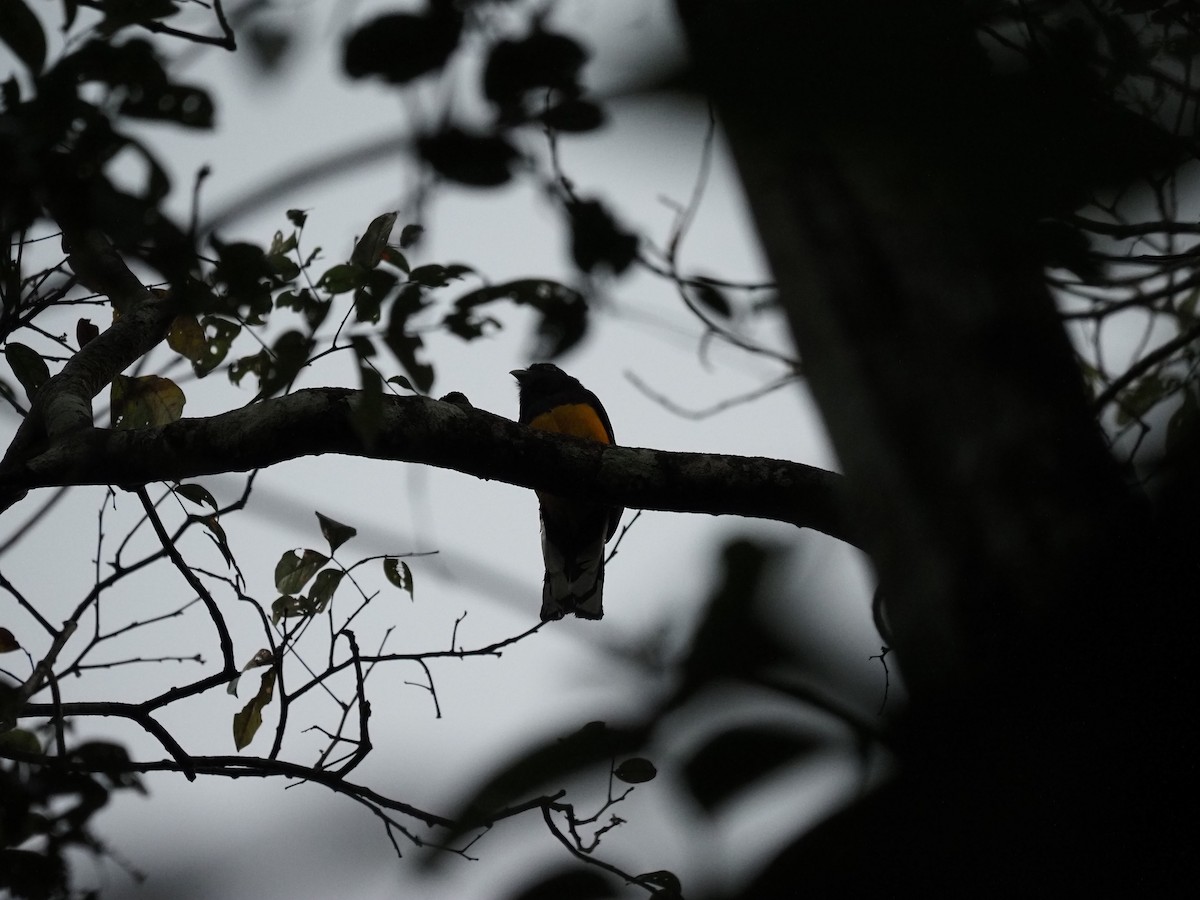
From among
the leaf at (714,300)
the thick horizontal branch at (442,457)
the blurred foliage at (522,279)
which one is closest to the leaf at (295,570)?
the blurred foliage at (522,279)

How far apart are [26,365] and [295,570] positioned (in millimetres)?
860

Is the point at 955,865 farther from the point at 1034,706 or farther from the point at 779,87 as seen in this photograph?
the point at 779,87

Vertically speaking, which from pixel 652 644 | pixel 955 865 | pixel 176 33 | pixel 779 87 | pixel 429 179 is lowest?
pixel 955 865

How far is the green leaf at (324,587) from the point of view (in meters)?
2.73

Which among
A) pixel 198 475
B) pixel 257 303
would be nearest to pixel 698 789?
pixel 257 303

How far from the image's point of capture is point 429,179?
1.11 meters

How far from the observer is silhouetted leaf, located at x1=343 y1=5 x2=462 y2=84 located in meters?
1.06

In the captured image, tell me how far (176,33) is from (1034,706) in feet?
5.08

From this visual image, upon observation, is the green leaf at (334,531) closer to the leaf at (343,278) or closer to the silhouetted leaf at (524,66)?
the leaf at (343,278)

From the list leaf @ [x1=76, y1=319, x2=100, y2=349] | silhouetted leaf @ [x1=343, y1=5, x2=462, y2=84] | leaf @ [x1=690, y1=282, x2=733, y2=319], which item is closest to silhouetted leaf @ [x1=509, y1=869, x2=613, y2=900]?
silhouetted leaf @ [x1=343, y1=5, x2=462, y2=84]

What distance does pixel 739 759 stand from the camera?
36cm

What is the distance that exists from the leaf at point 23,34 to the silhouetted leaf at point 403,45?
0.51 metres

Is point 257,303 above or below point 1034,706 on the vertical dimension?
above

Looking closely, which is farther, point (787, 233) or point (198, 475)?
point (198, 475)
